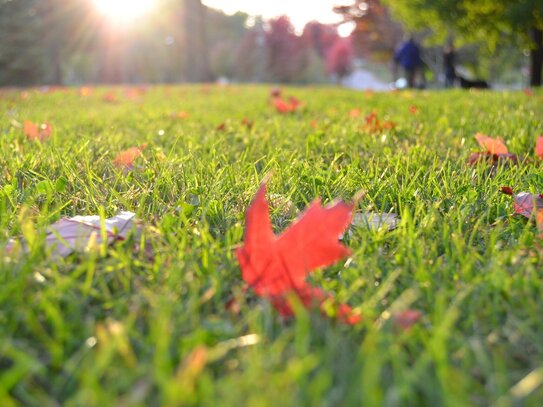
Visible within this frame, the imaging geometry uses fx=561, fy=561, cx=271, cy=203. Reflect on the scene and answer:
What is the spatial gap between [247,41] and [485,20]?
49943 millimetres

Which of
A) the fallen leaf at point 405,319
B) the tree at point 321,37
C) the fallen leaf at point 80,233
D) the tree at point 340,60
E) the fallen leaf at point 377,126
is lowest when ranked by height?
the tree at point 340,60

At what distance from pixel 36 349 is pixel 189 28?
810 inches

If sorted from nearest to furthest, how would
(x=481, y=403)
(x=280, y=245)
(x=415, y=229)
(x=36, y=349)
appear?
1. (x=481, y=403)
2. (x=36, y=349)
3. (x=280, y=245)
4. (x=415, y=229)

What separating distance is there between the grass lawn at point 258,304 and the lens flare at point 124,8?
36.9 meters

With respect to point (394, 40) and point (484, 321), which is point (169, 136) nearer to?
point (484, 321)

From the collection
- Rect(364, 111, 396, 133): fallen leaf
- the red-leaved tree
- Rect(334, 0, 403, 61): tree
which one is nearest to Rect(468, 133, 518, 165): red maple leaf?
Rect(364, 111, 396, 133): fallen leaf

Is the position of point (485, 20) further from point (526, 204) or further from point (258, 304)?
point (258, 304)

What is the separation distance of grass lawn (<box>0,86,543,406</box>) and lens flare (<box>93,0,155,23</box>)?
36891 millimetres

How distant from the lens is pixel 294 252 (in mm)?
918

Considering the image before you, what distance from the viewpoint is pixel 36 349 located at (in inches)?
32.4

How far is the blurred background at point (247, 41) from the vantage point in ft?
38.9

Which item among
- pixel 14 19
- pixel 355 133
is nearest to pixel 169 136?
pixel 355 133

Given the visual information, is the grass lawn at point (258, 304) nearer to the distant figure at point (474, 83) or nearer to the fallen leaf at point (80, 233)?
the fallen leaf at point (80, 233)

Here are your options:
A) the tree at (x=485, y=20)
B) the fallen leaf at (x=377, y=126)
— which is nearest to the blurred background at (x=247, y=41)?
the tree at (x=485, y=20)
